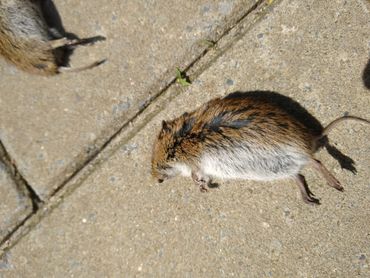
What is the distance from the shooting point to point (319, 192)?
12.0 feet

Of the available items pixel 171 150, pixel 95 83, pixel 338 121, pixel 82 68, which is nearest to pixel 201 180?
pixel 171 150

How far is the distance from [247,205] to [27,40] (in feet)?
7.77

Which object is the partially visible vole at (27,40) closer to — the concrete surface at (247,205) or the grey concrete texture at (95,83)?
the grey concrete texture at (95,83)

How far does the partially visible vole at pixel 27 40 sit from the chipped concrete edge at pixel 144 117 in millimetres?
864

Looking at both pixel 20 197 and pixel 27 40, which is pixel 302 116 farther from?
pixel 20 197

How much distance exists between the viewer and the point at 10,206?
428 cm

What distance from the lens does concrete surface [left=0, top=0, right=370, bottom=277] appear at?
362cm

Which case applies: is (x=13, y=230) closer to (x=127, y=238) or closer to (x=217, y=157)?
(x=127, y=238)

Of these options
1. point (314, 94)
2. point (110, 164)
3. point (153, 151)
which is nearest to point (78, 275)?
point (110, 164)

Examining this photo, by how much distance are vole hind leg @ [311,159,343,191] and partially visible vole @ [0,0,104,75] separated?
2.34 metres

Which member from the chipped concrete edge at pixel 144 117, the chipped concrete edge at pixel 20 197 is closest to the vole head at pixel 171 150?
the chipped concrete edge at pixel 144 117

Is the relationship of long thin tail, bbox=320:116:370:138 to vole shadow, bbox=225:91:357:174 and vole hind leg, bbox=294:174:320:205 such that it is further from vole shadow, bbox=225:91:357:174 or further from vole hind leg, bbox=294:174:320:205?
vole hind leg, bbox=294:174:320:205

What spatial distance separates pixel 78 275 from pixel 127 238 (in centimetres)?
57

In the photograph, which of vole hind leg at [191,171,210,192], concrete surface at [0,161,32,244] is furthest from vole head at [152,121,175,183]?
concrete surface at [0,161,32,244]
